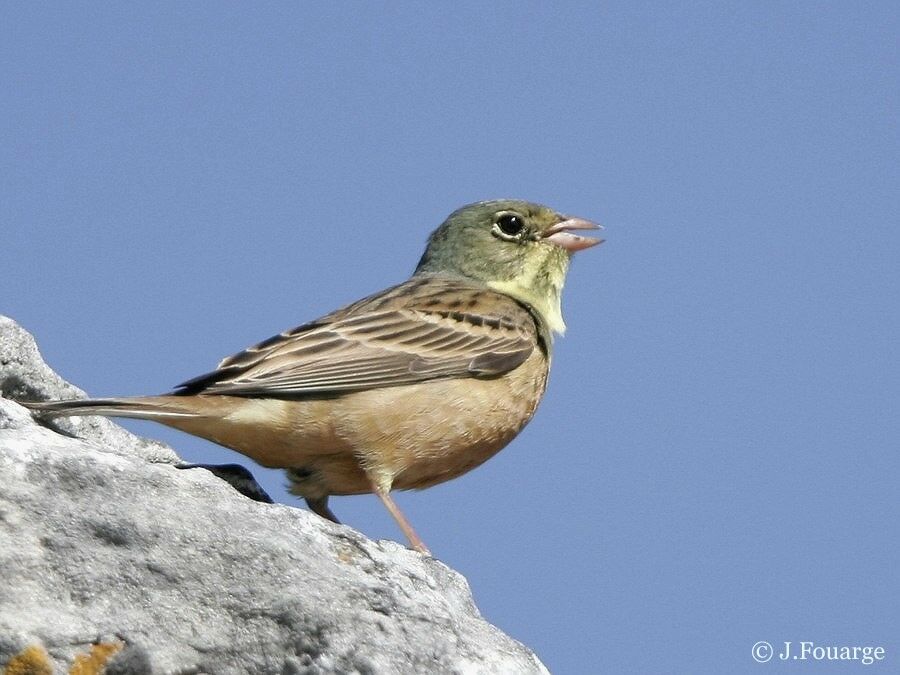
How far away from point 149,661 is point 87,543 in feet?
1.48

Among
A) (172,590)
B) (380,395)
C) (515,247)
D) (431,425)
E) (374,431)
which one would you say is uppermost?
(515,247)

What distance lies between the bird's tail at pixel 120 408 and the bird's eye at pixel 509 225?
375cm

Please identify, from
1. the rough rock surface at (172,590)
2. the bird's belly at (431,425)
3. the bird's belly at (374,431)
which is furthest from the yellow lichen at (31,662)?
the bird's belly at (431,425)

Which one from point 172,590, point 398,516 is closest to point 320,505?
point 398,516

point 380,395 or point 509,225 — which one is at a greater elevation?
point 509,225

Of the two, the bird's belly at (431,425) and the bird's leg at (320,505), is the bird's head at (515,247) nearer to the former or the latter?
the bird's belly at (431,425)

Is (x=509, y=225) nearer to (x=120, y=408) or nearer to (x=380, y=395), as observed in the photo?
(x=380, y=395)

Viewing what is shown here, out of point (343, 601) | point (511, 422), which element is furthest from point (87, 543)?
point (511, 422)

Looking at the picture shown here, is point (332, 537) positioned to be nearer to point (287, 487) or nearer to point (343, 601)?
point (343, 601)

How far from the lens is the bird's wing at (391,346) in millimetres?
7480

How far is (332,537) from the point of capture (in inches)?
212

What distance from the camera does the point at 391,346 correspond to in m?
8.30

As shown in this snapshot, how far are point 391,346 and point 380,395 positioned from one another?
25.0 inches

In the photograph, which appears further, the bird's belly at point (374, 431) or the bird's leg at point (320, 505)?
the bird's leg at point (320, 505)
